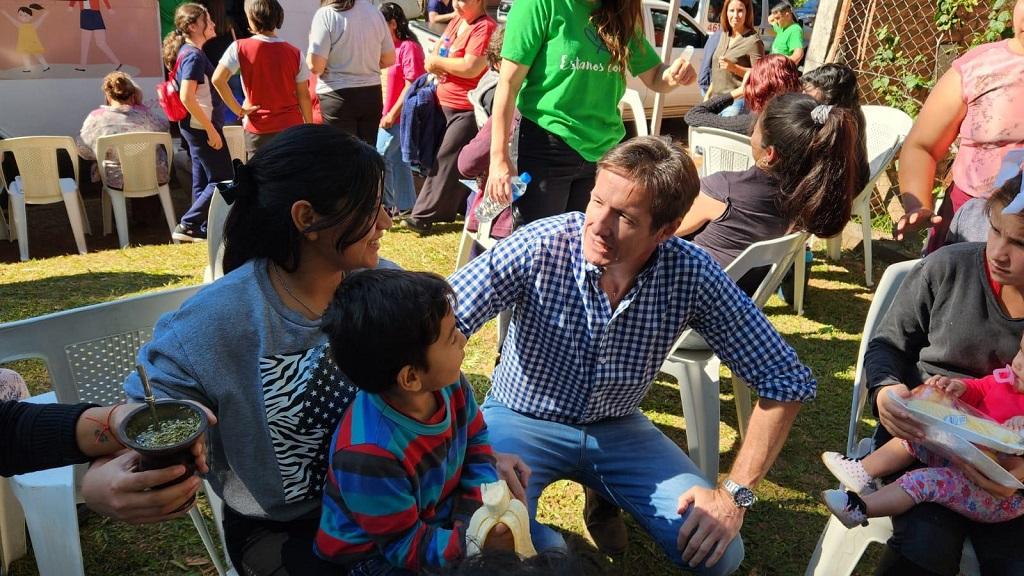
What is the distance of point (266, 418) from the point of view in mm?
1673

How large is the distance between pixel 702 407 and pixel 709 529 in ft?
3.31

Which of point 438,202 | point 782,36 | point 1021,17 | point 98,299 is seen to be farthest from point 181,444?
point 782,36

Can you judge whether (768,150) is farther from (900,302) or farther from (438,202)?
(438,202)

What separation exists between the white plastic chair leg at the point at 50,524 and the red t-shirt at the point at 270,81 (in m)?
3.98

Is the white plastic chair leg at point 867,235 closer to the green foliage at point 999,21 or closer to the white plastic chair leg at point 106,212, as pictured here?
the green foliage at point 999,21

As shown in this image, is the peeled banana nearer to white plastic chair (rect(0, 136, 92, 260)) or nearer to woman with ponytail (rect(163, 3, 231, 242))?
woman with ponytail (rect(163, 3, 231, 242))

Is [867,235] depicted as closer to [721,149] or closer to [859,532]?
[721,149]

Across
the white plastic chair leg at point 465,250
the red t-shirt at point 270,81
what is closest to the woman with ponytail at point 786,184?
the white plastic chair leg at point 465,250

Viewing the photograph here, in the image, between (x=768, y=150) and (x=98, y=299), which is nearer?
(x=768, y=150)

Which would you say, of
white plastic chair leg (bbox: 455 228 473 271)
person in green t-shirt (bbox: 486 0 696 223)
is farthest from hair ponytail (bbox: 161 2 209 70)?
person in green t-shirt (bbox: 486 0 696 223)

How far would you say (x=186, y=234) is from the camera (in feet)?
20.2

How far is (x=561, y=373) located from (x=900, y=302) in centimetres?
102

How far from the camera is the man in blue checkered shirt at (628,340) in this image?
2115 mm

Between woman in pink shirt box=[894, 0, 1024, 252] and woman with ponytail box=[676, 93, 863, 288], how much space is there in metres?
0.24
